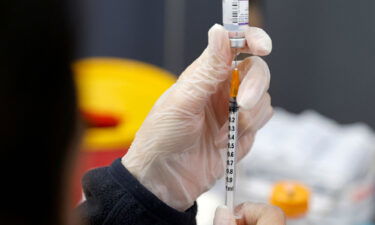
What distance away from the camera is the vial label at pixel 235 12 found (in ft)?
2.49

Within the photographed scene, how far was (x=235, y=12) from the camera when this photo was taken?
0.76 metres

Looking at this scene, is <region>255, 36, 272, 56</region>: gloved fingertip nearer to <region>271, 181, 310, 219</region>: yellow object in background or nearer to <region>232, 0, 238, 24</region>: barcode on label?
<region>232, 0, 238, 24</region>: barcode on label

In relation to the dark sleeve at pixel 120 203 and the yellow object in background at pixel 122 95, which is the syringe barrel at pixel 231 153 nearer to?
the dark sleeve at pixel 120 203

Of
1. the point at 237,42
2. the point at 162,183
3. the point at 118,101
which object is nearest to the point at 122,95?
the point at 118,101

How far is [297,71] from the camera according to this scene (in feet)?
7.90

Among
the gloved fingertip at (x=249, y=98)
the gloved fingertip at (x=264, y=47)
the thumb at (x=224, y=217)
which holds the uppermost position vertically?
the gloved fingertip at (x=264, y=47)

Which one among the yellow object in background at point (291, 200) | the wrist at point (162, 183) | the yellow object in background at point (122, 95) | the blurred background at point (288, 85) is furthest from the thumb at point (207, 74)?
the yellow object in background at point (122, 95)

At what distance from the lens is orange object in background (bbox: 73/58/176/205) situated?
4.77 ft

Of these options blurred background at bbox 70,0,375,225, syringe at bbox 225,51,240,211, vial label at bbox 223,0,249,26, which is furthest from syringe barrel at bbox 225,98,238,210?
blurred background at bbox 70,0,375,225

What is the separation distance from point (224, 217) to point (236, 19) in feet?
0.89

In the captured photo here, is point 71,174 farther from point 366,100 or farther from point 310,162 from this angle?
point 366,100

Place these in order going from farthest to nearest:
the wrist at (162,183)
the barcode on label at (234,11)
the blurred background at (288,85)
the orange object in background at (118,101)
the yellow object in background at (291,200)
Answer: the blurred background at (288,85) < the orange object in background at (118,101) < the yellow object in background at (291,200) < the wrist at (162,183) < the barcode on label at (234,11)

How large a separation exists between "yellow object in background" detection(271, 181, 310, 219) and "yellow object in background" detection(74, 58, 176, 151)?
1.23 feet

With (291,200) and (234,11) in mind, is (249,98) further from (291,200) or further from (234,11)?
(291,200)
